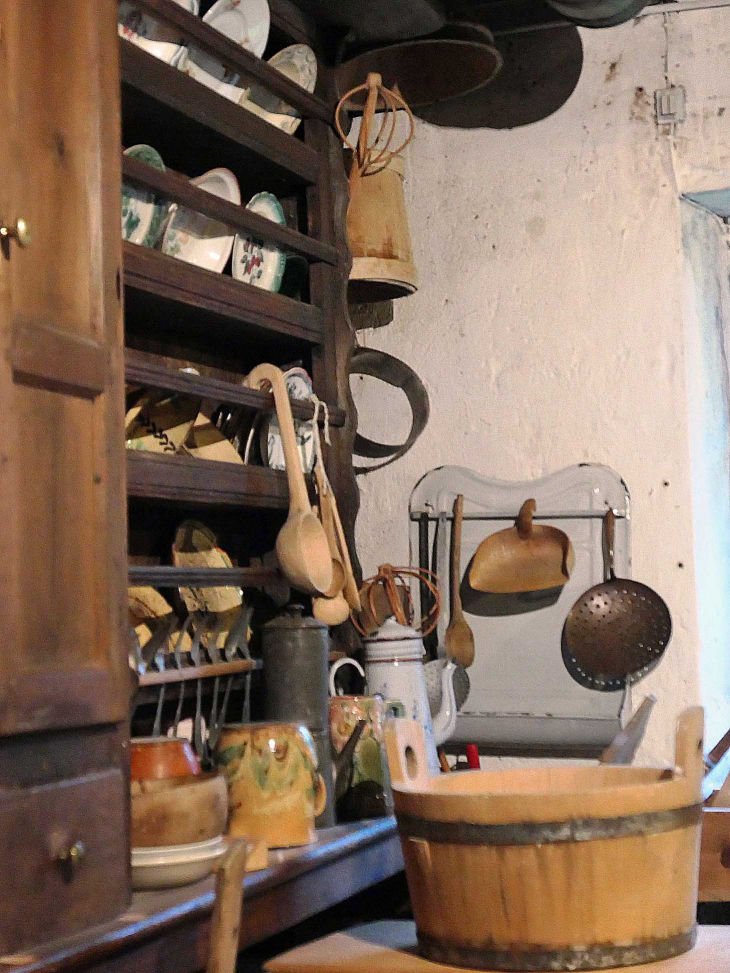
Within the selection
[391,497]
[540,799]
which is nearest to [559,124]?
[391,497]

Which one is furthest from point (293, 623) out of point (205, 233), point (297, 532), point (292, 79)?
point (292, 79)

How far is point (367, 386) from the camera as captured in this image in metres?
2.61

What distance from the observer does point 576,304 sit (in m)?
2.45

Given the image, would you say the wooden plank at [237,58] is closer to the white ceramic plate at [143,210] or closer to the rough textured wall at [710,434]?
the white ceramic plate at [143,210]

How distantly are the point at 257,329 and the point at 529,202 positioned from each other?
2.63 feet

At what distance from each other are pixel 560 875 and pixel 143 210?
113 centimetres

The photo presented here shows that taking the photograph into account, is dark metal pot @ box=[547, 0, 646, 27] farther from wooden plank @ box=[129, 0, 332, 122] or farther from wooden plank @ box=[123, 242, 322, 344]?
wooden plank @ box=[123, 242, 322, 344]

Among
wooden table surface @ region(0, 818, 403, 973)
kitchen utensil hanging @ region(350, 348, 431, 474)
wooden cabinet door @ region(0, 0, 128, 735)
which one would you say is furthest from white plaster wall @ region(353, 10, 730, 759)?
wooden cabinet door @ region(0, 0, 128, 735)

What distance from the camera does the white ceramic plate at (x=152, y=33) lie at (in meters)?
1.70

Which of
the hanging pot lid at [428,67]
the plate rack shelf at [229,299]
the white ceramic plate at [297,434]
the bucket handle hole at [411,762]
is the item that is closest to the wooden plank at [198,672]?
the plate rack shelf at [229,299]

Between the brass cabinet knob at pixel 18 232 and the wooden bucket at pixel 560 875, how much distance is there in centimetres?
65

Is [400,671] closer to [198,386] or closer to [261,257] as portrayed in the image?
[198,386]

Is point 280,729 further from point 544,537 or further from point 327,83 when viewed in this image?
point 327,83

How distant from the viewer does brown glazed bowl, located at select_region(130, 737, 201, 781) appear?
1.43m
